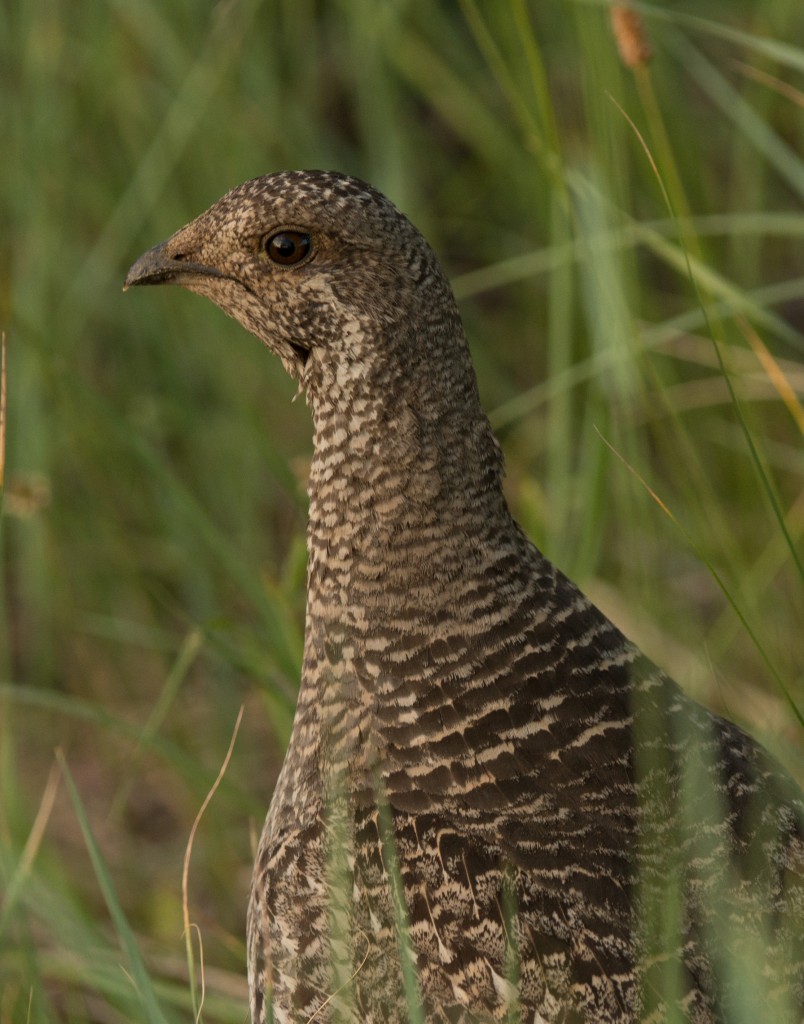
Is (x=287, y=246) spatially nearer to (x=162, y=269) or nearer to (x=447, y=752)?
(x=162, y=269)

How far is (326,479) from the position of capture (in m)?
3.12

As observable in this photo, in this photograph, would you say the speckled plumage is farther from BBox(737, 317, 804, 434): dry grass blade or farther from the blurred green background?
the blurred green background

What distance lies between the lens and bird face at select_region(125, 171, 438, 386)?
304 cm

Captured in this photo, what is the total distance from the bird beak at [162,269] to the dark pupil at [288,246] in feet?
0.70

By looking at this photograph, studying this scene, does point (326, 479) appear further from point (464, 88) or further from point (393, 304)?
point (464, 88)

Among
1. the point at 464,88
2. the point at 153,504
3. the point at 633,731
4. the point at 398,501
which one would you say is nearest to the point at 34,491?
the point at 398,501

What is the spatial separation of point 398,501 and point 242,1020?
1467mm

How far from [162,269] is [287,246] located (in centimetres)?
35

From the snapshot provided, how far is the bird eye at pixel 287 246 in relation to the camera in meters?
3.12

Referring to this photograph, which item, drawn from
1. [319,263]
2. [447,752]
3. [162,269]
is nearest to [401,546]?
[447,752]

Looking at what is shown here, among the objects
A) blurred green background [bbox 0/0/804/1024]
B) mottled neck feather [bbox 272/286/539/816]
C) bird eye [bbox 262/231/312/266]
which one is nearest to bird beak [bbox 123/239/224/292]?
bird eye [bbox 262/231/312/266]

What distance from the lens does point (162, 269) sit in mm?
3312

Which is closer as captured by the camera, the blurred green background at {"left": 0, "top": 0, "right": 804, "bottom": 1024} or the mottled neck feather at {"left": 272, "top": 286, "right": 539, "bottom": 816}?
the mottled neck feather at {"left": 272, "top": 286, "right": 539, "bottom": 816}

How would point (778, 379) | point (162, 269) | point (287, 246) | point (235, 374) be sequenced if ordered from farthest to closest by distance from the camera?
Answer: point (235, 374)
point (778, 379)
point (162, 269)
point (287, 246)
